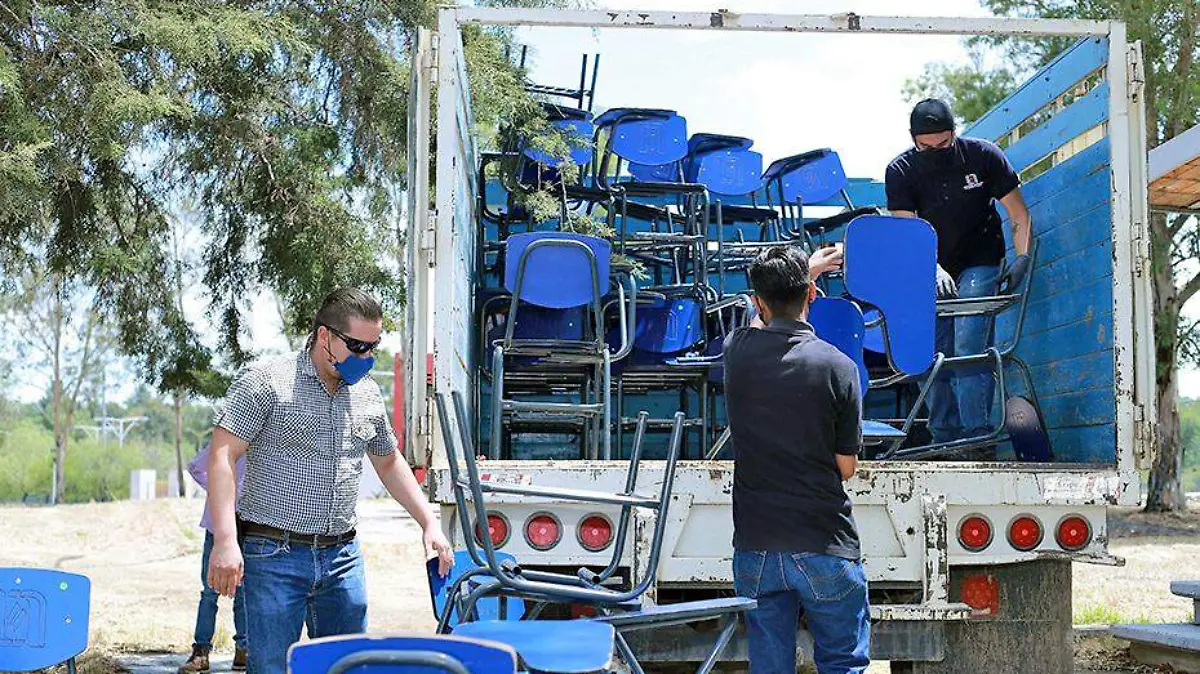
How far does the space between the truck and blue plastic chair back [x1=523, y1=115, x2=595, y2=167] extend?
77 centimetres

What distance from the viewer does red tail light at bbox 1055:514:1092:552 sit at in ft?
14.1

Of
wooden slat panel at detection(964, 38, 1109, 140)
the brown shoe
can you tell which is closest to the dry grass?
the brown shoe

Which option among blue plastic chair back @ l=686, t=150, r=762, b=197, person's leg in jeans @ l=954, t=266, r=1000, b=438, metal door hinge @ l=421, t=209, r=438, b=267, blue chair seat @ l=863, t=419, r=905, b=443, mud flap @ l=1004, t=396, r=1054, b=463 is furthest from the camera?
blue plastic chair back @ l=686, t=150, r=762, b=197

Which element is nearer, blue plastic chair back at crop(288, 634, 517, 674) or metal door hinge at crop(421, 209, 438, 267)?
blue plastic chair back at crop(288, 634, 517, 674)

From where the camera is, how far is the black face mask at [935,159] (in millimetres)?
5438

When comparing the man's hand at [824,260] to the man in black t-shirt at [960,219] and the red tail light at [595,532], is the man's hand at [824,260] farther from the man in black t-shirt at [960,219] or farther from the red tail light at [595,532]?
the red tail light at [595,532]

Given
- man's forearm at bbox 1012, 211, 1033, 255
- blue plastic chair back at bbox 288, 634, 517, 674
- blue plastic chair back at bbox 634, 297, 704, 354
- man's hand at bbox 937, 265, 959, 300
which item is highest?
man's forearm at bbox 1012, 211, 1033, 255

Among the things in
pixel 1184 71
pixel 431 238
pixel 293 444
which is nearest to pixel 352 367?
pixel 293 444

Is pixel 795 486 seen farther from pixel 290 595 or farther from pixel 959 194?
pixel 959 194

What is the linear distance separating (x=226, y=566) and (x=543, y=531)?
113 centimetres

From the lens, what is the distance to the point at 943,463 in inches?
170

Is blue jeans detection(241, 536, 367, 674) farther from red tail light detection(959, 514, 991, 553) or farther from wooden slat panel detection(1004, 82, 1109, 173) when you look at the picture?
wooden slat panel detection(1004, 82, 1109, 173)

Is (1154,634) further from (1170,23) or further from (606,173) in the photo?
(1170,23)

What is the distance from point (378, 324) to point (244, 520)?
23.3 inches
